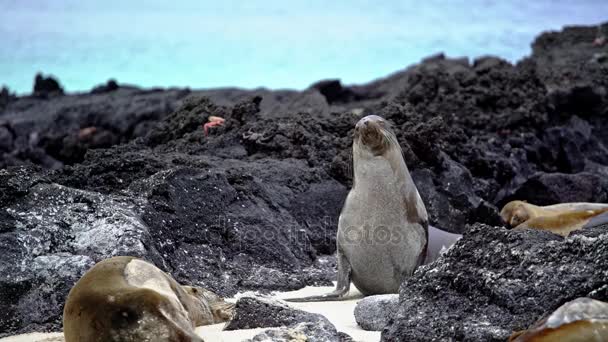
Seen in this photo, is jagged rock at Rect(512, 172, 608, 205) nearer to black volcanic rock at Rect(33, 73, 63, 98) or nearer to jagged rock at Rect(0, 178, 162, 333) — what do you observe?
jagged rock at Rect(0, 178, 162, 333)

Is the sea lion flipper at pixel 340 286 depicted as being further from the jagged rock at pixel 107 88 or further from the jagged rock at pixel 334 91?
the jagged rock at pixel 107 88

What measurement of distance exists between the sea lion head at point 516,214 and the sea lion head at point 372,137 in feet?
10.3

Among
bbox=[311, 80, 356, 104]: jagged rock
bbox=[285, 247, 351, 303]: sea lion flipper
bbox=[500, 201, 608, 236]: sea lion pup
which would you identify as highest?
bbox=[311, 80, 356, 104]: jagged rock

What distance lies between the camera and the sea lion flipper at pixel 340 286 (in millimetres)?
6230

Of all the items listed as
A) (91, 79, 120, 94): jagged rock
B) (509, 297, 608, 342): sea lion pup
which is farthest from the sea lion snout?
(91, 79, 120, 94): jagged rock

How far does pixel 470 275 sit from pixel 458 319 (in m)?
0.27

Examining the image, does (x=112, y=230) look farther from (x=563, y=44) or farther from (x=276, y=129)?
(x=563, y=44)

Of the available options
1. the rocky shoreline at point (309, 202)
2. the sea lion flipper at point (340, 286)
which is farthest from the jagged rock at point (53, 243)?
the sea lion flipper at point (340, 286)

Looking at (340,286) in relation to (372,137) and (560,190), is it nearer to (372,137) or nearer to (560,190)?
(372,137)

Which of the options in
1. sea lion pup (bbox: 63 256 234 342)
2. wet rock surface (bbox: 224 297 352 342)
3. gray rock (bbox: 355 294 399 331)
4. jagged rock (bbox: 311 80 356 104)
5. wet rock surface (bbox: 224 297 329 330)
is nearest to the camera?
sea lion pup (bbox: 63 256 234 342)

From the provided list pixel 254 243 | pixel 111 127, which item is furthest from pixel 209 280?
pixel 111 127

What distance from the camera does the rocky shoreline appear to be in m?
4.56

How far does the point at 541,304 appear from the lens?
4.31 meters

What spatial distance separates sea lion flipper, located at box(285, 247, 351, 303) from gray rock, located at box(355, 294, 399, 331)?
3.02 feet
